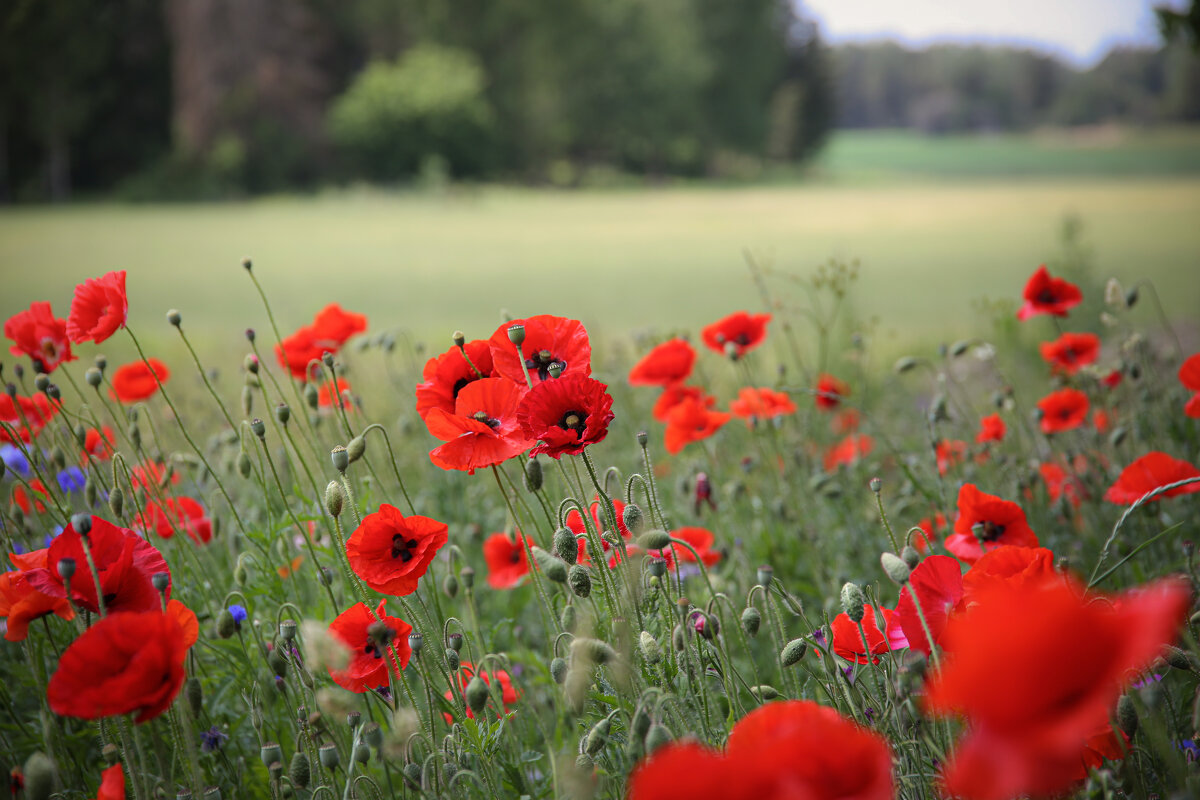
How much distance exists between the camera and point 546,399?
37.7 inches

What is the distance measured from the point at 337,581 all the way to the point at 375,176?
22.4 metres

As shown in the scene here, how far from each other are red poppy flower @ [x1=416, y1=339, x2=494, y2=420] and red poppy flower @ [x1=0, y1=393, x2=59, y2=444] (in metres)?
0.70

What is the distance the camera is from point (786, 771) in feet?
1.74

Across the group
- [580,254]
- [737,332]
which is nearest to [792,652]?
[737,332]

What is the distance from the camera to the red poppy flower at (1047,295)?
1932mm

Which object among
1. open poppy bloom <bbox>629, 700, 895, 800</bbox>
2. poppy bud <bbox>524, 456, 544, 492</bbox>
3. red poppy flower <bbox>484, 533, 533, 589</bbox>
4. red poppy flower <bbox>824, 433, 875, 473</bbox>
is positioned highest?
poppy bud <bbox>524, 456, 544, 492</bbox>

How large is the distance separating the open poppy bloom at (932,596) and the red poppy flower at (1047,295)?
122 centimetres

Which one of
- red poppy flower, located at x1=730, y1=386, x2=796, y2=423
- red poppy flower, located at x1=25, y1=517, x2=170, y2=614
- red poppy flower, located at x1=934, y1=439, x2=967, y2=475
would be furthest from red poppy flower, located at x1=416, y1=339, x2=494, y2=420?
red poppy flower, located at x1=934, y1=439, x2=967, y2=475

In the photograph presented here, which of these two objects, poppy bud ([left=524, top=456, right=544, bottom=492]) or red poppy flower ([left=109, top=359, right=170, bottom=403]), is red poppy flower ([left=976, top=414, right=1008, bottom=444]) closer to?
poppy bud ([left=524, top=456, right=544, bottom=492])

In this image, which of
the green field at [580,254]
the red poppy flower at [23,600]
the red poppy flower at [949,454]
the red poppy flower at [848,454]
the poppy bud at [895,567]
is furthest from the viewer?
the green field at [580,254]

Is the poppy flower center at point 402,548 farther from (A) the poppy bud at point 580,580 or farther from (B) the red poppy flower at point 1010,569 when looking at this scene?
(B) the red poppy flower at point 1010,569

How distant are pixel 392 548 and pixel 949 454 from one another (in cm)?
145

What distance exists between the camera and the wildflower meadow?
0.57 metres

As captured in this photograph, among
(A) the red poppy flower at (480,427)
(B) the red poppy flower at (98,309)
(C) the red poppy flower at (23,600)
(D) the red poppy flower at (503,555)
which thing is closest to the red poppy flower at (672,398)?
(D) the red poppy flower at (503,555)
